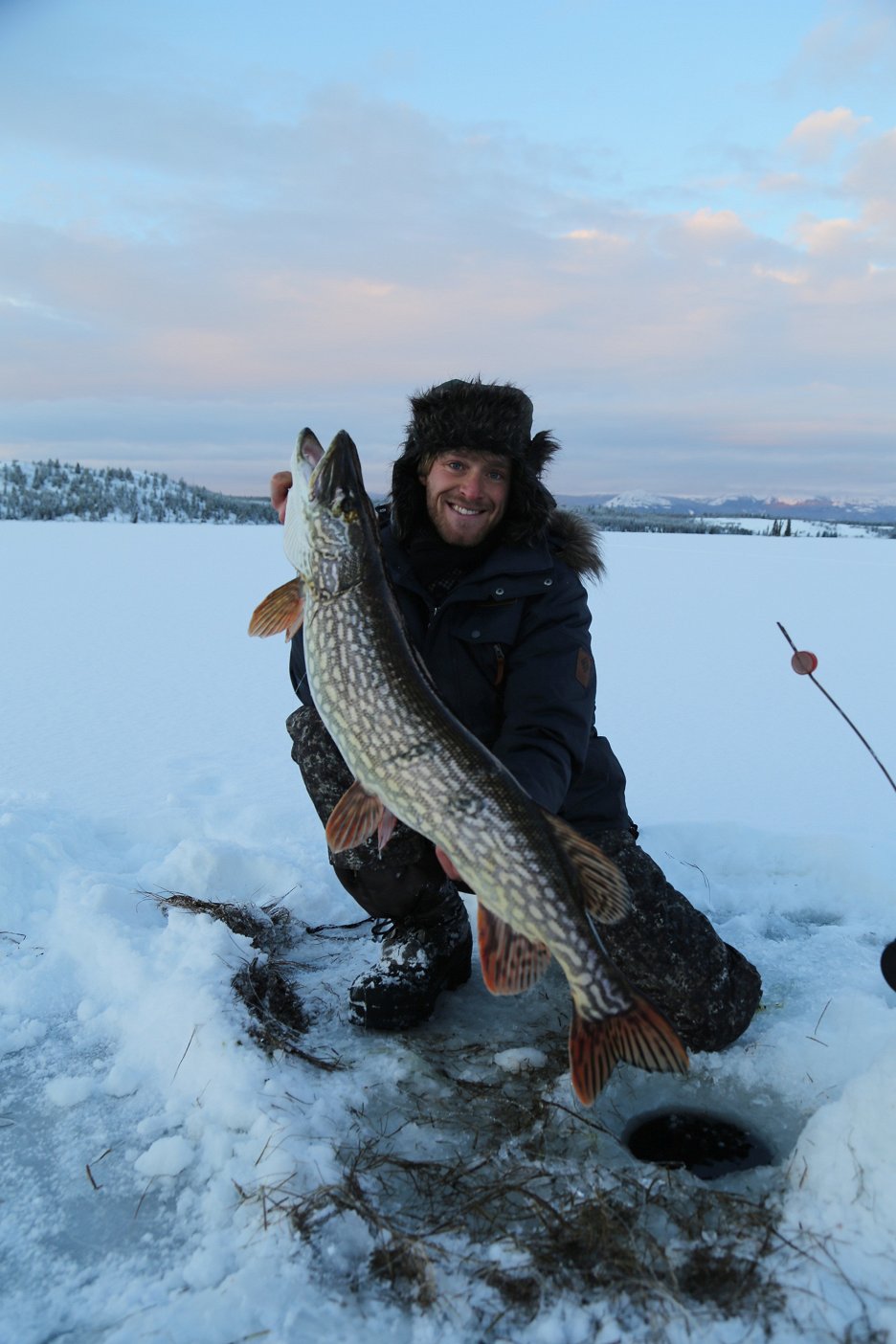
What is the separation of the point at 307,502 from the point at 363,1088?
170cm

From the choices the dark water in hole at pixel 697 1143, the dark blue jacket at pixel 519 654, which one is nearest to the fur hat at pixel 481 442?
the dark blue jacket at pixel 519 654

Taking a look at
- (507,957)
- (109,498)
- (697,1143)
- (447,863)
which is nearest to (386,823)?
(447,863)

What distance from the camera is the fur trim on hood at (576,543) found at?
3.10m

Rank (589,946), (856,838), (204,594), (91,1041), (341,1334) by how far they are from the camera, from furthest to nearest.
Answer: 1. (204,594)
2. (856,838)
3. (91,1041)
4. (589,946)
5. (341,1334)

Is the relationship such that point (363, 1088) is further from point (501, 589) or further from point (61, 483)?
point (61, 483)

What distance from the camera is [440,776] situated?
85.5 inches

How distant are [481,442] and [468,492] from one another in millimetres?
186

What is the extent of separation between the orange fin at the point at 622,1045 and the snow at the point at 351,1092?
263 mm

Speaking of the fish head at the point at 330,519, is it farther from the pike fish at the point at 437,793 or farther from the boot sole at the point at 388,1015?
the boot sole at the point at 388,1015

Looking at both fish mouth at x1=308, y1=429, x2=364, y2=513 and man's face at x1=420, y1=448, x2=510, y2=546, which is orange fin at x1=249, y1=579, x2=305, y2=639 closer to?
fish mouth at x1=308, y1=429, x2=364, y2=513

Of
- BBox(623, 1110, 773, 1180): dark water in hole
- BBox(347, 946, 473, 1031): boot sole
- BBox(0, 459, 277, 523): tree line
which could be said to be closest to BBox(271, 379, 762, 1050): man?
BBox(347, 946, 473, 1031): boot sole

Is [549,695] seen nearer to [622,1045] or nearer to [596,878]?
[596,878]

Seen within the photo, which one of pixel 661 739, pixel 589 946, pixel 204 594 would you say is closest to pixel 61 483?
pixel 204 594

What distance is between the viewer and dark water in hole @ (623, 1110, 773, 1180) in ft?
7.00
